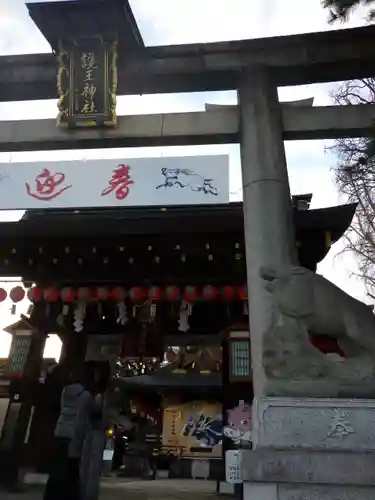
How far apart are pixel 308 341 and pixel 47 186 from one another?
354 cm

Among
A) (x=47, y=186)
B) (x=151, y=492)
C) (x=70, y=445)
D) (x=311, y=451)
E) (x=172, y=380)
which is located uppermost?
(x=47, y=186)

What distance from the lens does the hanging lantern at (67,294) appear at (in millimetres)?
8180

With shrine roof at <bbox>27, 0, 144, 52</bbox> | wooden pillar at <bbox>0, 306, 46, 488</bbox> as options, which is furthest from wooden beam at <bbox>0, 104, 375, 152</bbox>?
wooden pillar at <bbox>0, 306, 46, 488</bbox>

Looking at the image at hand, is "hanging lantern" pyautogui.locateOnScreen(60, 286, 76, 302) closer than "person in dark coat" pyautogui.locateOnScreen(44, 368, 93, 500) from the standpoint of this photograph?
No

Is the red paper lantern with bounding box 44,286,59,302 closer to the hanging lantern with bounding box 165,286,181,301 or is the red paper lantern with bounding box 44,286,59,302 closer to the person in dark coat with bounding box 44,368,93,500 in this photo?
the hanging lantern with bounding box 165,286,181,301

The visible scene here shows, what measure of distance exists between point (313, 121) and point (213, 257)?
2.84 metres

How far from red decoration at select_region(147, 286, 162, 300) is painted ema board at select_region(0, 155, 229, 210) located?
2.57 meters

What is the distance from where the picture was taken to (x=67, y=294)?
8180mm

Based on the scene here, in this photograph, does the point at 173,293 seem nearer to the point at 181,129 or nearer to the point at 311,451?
the point at 181,129

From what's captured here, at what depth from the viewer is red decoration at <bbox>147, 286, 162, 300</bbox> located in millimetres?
8102

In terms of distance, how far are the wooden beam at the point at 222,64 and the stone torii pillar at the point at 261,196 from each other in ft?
0.84

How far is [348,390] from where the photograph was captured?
4.34 meters

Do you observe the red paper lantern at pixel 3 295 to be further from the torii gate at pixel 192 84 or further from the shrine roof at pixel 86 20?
the shrine roof at pixel 86 20

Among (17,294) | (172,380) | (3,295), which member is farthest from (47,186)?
(172,380)
